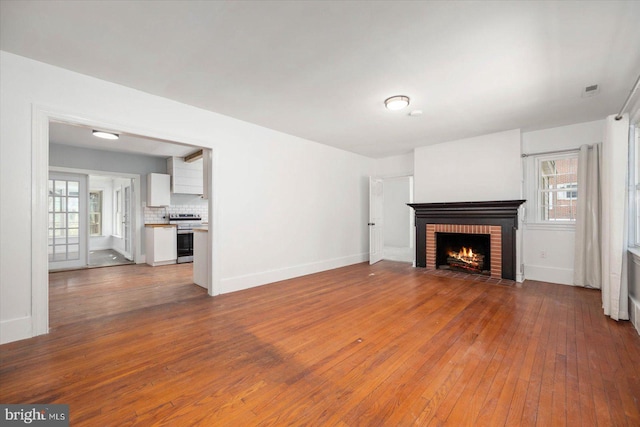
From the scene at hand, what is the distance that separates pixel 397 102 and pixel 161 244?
6.12m

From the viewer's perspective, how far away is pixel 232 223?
411 cm

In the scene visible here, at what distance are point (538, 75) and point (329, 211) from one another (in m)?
3.97

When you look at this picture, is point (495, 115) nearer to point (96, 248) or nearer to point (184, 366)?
point (184, 366)

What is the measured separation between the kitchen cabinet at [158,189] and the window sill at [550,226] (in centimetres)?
809

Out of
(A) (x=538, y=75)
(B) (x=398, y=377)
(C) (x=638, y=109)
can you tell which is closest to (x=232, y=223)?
(B) (x=398, y=377)

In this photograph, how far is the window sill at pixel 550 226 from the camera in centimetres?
448

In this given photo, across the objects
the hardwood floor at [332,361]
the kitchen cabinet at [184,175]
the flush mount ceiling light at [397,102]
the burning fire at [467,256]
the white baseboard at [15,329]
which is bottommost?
the hardwood floor at [332,361]

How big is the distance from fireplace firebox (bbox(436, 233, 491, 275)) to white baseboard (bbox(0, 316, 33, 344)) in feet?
20.1

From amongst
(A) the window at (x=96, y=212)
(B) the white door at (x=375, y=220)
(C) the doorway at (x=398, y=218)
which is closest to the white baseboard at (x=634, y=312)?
(B) the white door at (x=375, y=220)

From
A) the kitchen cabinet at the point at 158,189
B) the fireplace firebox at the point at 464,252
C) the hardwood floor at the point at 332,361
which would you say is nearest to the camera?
the hardwood floor at the point at 332,361

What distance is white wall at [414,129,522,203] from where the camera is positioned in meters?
4.75

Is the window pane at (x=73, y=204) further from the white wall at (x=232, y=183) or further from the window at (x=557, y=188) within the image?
the window at (x=557, y=188)

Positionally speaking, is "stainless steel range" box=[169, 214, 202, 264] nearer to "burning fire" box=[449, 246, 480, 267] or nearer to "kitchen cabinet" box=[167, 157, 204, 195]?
"kitchen cabinet" box=[167, 157, 204, 195]

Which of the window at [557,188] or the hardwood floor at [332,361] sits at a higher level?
the window at [557,188]
